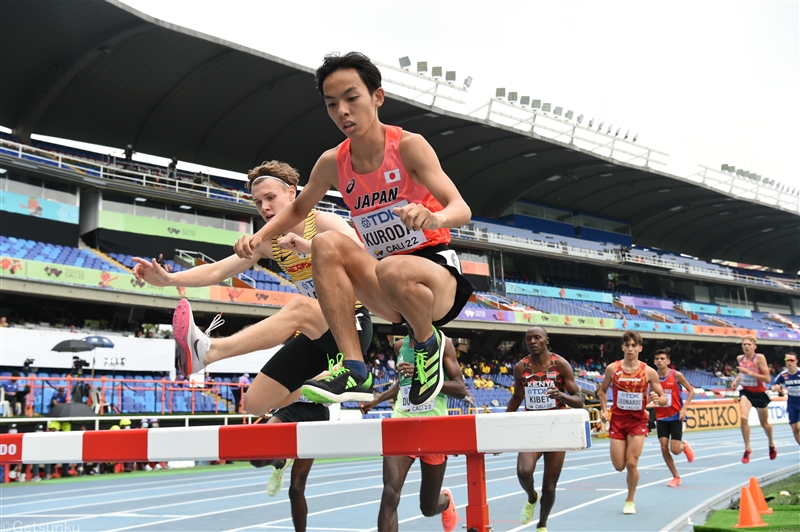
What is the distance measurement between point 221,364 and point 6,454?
1728 cm

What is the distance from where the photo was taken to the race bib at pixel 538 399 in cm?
693

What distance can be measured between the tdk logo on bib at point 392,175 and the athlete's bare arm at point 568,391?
4010mm

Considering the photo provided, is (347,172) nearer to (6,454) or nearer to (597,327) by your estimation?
(6,454)

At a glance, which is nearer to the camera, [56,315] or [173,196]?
[56,315]

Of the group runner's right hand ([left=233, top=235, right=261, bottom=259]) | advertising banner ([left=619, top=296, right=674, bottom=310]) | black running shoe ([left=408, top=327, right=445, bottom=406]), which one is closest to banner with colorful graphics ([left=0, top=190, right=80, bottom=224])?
runner's right hand ([left=233, top=235, right=261, bottom=259])

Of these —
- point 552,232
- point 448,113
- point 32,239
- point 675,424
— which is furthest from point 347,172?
point 552,232

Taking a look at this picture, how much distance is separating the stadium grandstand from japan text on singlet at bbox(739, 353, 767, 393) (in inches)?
214

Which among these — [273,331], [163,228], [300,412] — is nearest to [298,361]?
[273,331]

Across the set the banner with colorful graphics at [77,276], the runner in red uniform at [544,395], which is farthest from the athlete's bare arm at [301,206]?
the banner with colorful graphics at [77,276]

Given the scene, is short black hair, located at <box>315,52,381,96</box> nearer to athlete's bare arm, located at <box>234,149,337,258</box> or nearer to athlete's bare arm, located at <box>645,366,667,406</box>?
athlete's bare arm, located at <box>234,149,337,258</box>

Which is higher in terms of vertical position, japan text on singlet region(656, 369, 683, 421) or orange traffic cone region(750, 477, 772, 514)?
japan text on singlet region(656, 369, 683, 421)

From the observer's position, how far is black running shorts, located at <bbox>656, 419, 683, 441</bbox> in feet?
36.7

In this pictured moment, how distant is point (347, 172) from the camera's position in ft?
11.2

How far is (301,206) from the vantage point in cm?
367
